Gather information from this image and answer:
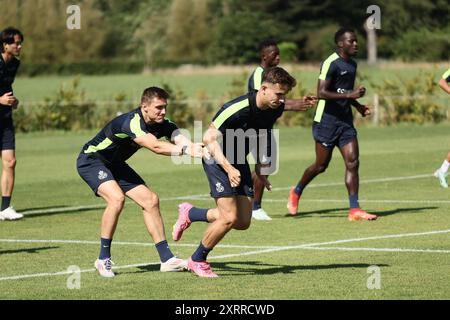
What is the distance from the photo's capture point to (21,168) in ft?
91.0

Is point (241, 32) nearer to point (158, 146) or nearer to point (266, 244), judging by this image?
point (266, 244)

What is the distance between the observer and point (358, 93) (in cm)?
1602

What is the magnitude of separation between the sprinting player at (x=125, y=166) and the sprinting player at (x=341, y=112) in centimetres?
492

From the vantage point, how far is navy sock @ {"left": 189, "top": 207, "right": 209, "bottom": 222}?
12859 mm

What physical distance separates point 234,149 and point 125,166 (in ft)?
4.56

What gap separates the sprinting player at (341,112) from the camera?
1688 cm

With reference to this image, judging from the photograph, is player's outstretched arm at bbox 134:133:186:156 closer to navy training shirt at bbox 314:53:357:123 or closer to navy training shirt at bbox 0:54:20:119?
navy training shirt at bbox 314:53:357:123

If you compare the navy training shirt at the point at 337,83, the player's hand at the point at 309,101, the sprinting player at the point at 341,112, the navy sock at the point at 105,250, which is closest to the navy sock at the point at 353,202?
the sprinting player at the point at 341,112

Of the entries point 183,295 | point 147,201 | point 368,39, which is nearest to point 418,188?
point 147,201

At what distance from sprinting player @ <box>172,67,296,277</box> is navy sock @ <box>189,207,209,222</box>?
813 millimetres

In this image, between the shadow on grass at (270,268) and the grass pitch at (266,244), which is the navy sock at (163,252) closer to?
the grass pitch at (266,244)

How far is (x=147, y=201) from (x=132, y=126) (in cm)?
91

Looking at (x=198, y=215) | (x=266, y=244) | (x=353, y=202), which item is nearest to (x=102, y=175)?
(x=198, y=215)
